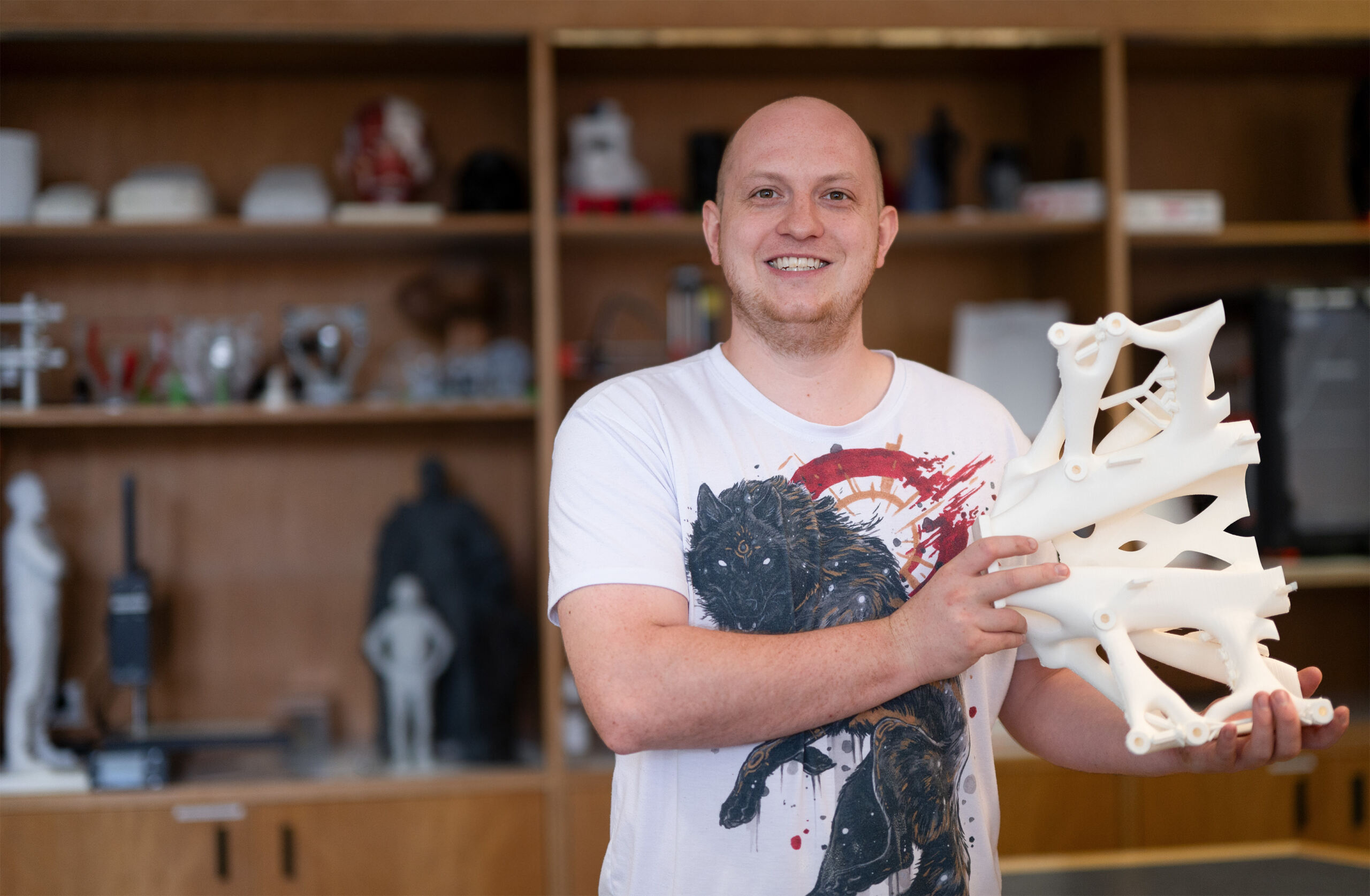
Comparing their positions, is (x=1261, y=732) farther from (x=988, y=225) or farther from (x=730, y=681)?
(x=988, y=225)

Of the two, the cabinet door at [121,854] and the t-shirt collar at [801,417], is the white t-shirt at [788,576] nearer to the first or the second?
the t-shirt collar at [801,417]

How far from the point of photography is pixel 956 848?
118 centimetres

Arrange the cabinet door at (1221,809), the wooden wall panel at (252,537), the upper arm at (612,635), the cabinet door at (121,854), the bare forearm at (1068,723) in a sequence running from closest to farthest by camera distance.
Answer: the upper arm at (612,635) < the bare forearm at (1068,723) < the cabinet door at (121,854) < the cabinet door at (1221,809) < the wooden wall panel at (252,537)

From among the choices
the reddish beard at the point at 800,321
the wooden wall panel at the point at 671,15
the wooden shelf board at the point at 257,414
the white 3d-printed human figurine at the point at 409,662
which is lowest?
the white 3d-printed human figurine at the point at 409,662

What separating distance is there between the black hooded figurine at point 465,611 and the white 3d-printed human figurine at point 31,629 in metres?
0.65

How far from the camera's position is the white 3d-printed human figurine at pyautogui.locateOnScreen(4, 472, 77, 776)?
233cm

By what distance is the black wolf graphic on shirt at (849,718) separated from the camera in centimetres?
114

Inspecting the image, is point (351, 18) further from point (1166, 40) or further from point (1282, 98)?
point (1282, 98)

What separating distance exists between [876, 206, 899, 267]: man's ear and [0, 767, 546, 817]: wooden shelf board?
1.42m

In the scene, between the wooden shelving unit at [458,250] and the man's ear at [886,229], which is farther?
the wooden shelving unit at [458,250]

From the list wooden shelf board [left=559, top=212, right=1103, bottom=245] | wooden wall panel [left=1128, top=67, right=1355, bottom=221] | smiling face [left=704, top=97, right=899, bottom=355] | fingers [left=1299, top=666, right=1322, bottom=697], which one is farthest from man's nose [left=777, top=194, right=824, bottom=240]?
wooden wall panel [left=1128, top=67, right=1355, bottom=221]

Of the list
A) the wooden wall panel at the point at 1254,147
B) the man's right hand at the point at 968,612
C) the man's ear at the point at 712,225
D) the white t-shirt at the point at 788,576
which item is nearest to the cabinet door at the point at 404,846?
the white t-shirt at the point at 788,576

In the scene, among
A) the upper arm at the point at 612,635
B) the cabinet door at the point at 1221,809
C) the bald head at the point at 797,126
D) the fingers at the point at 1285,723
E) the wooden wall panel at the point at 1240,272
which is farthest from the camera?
the wooden wall panel at the point at 1240,272

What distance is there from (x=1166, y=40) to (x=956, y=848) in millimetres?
1999
